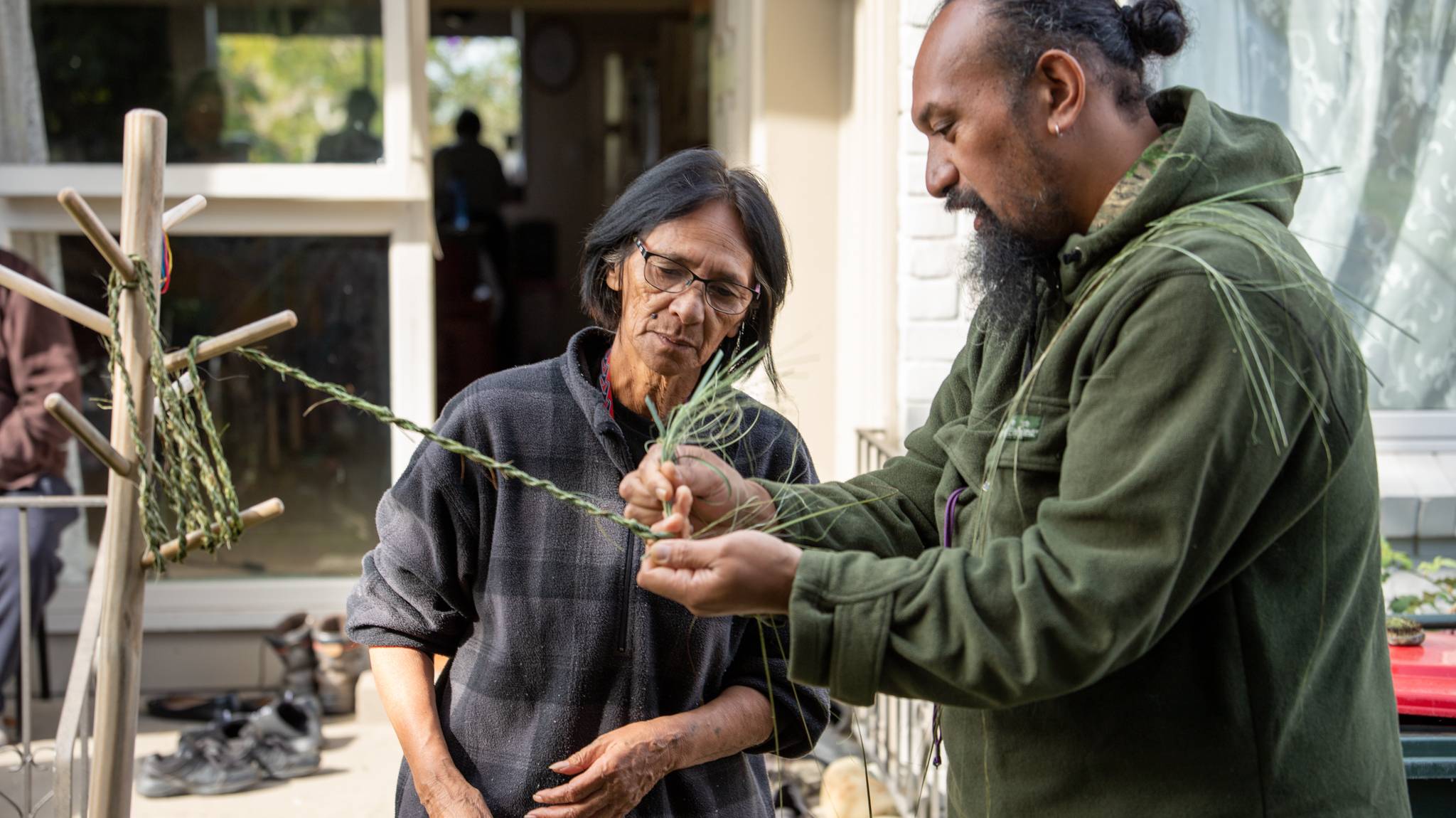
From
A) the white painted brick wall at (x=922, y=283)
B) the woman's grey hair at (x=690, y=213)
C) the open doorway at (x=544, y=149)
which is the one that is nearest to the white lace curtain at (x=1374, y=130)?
the white painted brick wall at (x=922, y=283)

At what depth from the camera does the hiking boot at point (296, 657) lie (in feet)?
15.3

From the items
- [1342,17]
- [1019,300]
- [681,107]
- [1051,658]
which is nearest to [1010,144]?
[1019,300]

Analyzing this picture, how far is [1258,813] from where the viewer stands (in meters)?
1.29

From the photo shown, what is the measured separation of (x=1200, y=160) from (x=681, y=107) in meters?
7.95

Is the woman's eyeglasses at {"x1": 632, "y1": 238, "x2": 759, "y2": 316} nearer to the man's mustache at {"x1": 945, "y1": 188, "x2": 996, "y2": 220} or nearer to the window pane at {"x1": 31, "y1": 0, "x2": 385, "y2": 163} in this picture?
the man's mustache at {"x1": 945, "y1": 188, "x2": 996, "y2": 220}

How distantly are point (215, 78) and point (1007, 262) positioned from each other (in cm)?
419

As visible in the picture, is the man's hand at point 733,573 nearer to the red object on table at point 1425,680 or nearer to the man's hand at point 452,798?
the man's hand at point 452,798

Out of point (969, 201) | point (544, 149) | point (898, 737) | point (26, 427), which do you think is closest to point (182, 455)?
point (969, 201)

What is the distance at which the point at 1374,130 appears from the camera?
396 cm

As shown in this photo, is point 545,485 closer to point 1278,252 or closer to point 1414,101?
point 1278,252

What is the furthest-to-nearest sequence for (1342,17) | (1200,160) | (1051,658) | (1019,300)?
→ (1342,17)
(1019,300)
(1200,160)
(1051,658)

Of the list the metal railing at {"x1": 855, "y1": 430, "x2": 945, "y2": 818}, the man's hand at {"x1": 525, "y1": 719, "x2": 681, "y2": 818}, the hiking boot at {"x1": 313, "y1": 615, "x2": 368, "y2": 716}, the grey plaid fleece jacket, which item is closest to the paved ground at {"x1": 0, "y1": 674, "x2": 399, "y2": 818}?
the hiking boot at {"x1": 313, "y1": 615, "x2": 368, "y2": 716}

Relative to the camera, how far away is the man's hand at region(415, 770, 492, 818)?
1.82 m

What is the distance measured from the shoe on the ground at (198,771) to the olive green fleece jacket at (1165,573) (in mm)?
3279
